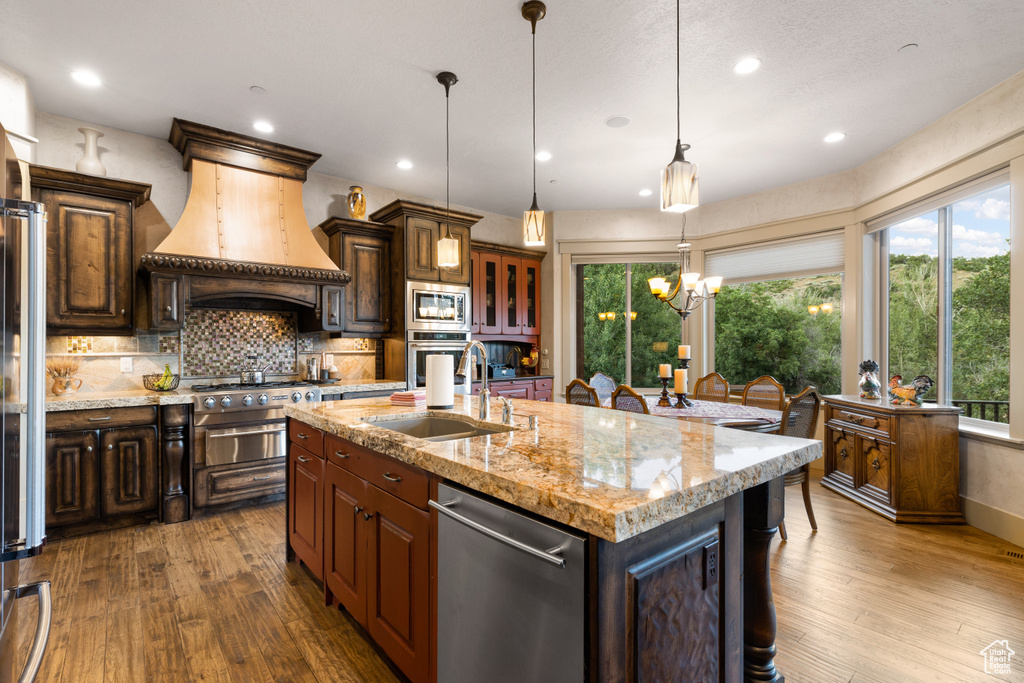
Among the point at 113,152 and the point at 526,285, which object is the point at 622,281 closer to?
the point at 526,285

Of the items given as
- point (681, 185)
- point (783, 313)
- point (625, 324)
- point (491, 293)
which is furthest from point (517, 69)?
point (783, 313)

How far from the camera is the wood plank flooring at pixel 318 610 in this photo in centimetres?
183

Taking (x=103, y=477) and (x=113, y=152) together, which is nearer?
(x=103, y=477)

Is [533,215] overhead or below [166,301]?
overhead

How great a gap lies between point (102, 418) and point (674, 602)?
3722mm

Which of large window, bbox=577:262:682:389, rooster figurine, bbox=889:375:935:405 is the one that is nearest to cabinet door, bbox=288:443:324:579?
rooster figurine, bbox=889:375:935:405

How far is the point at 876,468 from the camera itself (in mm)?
3605

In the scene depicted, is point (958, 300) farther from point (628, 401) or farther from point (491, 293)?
point (491, 293)

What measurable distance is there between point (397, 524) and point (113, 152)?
400 cm

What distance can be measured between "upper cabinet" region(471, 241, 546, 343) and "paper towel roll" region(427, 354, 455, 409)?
3.16 meters

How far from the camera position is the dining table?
126 inches

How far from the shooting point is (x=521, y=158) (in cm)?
433

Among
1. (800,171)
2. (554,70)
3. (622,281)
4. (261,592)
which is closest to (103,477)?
(261,592)

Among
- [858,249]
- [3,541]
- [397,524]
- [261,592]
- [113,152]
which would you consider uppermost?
[113,152]
